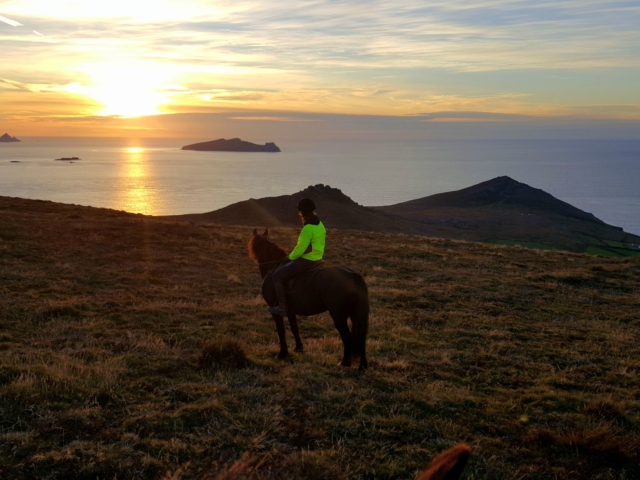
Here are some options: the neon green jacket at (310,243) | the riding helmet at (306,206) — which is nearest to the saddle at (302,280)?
the neon green jacket at (310,243)

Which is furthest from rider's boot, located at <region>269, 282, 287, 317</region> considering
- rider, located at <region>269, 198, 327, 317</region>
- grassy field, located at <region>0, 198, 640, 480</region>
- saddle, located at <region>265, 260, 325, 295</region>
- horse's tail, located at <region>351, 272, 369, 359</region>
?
horse's tail, located at <region>351, 272, 369, 359</region>

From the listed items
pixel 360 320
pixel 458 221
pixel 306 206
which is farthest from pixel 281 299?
pixel 458 221

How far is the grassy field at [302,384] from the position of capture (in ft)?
19.8

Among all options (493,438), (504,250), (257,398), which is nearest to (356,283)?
(257,398)

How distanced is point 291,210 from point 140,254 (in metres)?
44.4

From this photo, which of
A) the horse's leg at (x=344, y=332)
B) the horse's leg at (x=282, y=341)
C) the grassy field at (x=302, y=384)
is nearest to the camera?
the grassy field at (x=302, y=384)

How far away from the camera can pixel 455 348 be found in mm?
11906

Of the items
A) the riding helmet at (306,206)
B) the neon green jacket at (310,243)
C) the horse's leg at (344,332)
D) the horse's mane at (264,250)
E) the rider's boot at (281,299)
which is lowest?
the horse's leg at (344,332)

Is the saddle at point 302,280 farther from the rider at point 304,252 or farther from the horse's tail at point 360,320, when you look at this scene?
the horse's tail at point 360,320

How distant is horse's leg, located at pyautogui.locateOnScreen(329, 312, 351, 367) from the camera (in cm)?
966

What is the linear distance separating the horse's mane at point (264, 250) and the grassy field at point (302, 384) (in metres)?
1.84

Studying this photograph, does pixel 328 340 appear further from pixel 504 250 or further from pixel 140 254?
pixel 504 250

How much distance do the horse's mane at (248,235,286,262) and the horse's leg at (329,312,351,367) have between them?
1.75 m

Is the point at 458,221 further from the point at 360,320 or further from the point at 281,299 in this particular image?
the point at 360,320
